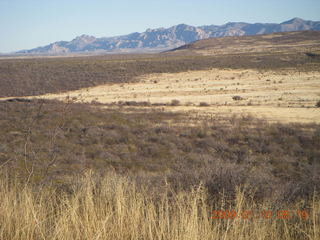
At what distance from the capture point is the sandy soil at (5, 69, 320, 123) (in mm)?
20406

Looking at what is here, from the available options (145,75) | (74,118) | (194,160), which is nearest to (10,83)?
(145,75)

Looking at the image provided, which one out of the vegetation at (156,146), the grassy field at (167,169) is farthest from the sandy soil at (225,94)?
the vegetation at (156,146)

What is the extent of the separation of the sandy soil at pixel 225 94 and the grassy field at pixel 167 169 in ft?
0.66

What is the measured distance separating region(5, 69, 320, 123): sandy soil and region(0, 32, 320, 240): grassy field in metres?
0.20

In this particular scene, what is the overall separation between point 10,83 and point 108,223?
152 feet

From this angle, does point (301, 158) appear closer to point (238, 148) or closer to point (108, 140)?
point (238, 148)

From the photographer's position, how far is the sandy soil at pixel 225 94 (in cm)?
2041

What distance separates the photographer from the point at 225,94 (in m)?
30.2

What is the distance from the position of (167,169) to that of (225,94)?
71.0 ft
